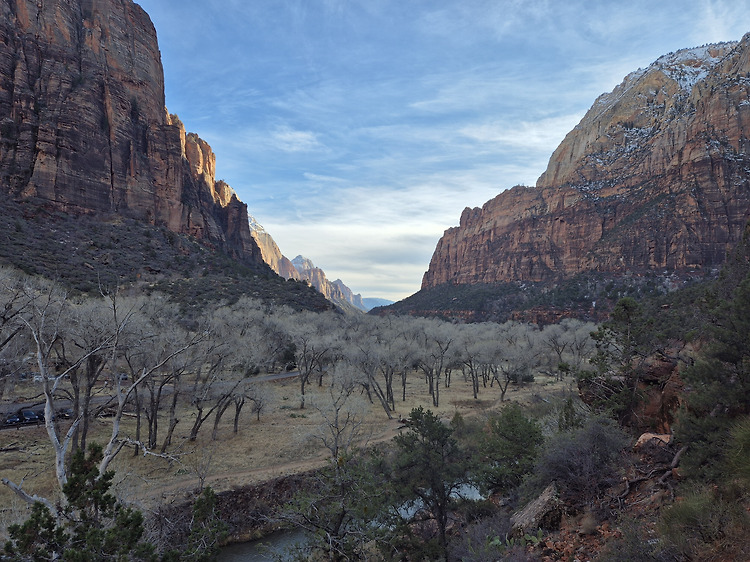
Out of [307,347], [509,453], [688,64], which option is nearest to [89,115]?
[307,347]

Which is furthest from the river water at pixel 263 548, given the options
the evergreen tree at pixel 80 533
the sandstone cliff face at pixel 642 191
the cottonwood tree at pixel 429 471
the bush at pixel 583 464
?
the sandstone cliff face at pixel 642 191

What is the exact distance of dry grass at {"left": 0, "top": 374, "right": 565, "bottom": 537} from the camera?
47.6 ft

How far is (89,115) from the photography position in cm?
5972

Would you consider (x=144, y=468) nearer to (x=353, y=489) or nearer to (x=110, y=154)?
(x=353, y=489)

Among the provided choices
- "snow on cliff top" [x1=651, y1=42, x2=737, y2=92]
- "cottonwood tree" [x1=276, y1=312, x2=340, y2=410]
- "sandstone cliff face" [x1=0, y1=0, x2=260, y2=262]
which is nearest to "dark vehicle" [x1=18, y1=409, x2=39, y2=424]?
"cottonwood tree" [x1=276, y1=312, x2=340, y2=410]

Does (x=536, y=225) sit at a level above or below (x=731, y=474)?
above

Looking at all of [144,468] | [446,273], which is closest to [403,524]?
[144,468]

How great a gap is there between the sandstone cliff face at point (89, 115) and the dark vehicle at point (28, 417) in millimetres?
44297

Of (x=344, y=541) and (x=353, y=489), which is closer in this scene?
(x=344, y=541)

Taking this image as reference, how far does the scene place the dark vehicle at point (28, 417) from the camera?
64.2 feet

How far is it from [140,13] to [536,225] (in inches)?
4924

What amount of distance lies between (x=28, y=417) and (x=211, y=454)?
1184cm

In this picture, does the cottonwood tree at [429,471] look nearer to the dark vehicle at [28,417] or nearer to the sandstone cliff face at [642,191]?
the dark vehicle at [28,417]

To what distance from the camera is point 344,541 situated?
843cm
